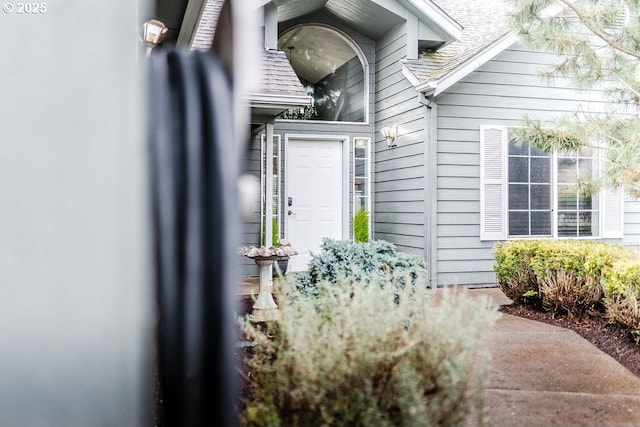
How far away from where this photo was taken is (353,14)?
9000 millimetres

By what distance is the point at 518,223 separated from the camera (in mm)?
8312

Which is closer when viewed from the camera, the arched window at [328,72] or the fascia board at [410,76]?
the fascia board at [410,76]

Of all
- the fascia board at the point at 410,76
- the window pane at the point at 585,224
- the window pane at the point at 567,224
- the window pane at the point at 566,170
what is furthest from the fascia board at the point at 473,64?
the window pane at the point at 585,224

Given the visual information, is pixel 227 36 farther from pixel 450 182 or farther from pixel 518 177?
pixel 518 177

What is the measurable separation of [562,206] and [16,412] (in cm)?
788

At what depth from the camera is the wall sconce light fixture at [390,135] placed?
28.5 ft

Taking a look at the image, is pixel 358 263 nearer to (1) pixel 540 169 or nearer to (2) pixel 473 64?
(2) pixel 473 64

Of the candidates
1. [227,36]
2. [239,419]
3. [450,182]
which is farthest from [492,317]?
[450,182]

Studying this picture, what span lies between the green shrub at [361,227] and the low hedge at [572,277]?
2.29 metres

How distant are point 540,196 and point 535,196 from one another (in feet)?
0.27

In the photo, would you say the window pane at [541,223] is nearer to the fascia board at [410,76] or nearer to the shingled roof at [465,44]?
the shingled roof at [465,44]

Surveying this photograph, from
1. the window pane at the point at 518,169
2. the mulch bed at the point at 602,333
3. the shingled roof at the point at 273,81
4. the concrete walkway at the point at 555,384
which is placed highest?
the shingled roof at the point at 273,81

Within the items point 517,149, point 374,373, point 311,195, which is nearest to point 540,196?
point 517,149

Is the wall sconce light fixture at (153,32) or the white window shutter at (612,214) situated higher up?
the wall sconce light fixture at (153,32)
